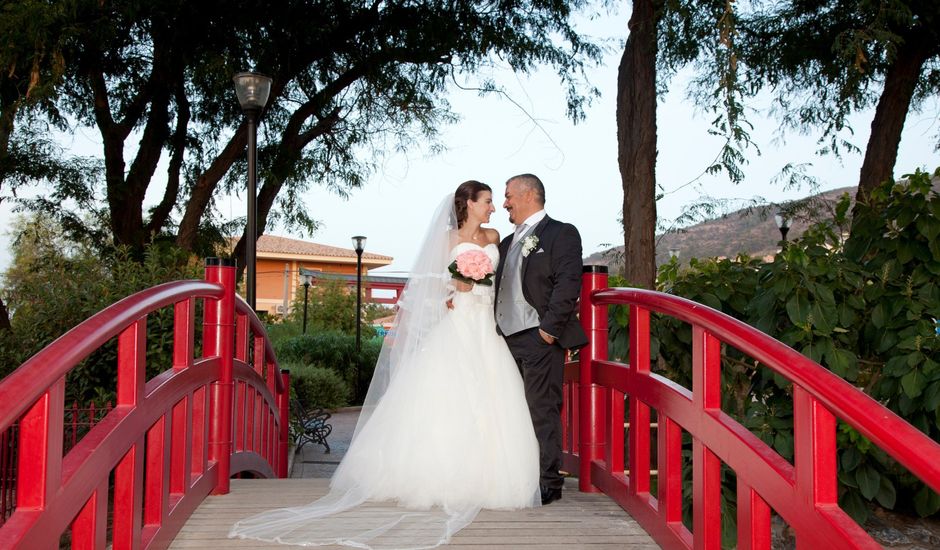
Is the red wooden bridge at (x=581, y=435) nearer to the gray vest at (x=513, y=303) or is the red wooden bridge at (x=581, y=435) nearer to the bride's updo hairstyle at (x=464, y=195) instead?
the gray vest at (x=513, y=303)

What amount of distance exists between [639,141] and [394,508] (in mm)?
5659

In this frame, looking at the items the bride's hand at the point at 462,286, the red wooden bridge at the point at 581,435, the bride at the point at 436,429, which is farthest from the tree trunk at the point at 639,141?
the bride's hand at the point at 462,286

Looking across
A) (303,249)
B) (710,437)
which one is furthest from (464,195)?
(303,249)

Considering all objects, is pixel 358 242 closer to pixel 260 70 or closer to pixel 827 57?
pixel 260 70

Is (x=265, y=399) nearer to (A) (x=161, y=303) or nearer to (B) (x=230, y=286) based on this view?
(B) (x=230, y=286)

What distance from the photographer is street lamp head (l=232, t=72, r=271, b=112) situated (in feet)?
28.3

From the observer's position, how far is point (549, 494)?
425cm

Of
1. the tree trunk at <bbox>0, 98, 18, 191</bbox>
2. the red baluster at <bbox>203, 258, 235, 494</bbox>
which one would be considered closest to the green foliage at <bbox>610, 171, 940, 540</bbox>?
the red baluster at <bbox>203, 258, 235, 494</bbox>

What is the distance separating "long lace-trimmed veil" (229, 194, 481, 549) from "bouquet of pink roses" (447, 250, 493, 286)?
0.63 ft

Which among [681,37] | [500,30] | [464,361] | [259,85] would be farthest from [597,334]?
[500,30]

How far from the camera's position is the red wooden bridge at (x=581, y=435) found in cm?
211

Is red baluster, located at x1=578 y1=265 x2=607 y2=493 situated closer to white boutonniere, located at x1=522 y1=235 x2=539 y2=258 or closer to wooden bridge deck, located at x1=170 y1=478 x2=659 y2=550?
wooden bridge deck, located at x1=170 y1=478 x2=659 y2=550

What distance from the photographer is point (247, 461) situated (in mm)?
5375

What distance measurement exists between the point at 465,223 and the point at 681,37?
20.4ft
